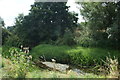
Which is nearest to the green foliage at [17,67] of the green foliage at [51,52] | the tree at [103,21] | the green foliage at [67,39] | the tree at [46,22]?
the green foliage at [51,52]

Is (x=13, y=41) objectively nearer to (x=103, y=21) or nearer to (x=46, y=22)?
(x=46, y=22)

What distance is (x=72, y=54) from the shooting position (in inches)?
119

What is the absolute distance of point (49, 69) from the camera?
105 inches

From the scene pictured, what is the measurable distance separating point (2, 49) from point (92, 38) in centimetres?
143

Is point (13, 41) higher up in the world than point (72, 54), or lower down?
higher up

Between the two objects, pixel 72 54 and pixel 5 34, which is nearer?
pixel 5 34

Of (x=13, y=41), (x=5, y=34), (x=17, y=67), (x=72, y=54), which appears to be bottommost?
(x=17, y=67)

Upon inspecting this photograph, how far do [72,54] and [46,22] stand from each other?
2.08ft

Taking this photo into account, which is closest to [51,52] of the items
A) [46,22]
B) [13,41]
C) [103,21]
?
[46,22]

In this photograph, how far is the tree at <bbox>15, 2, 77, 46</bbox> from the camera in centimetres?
297

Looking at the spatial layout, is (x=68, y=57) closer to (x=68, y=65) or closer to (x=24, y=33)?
(x=68, y=65)

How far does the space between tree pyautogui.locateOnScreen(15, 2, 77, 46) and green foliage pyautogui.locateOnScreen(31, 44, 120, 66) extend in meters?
0.14

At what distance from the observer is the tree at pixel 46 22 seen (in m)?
2.97

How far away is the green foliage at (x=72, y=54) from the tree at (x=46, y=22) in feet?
0.44
